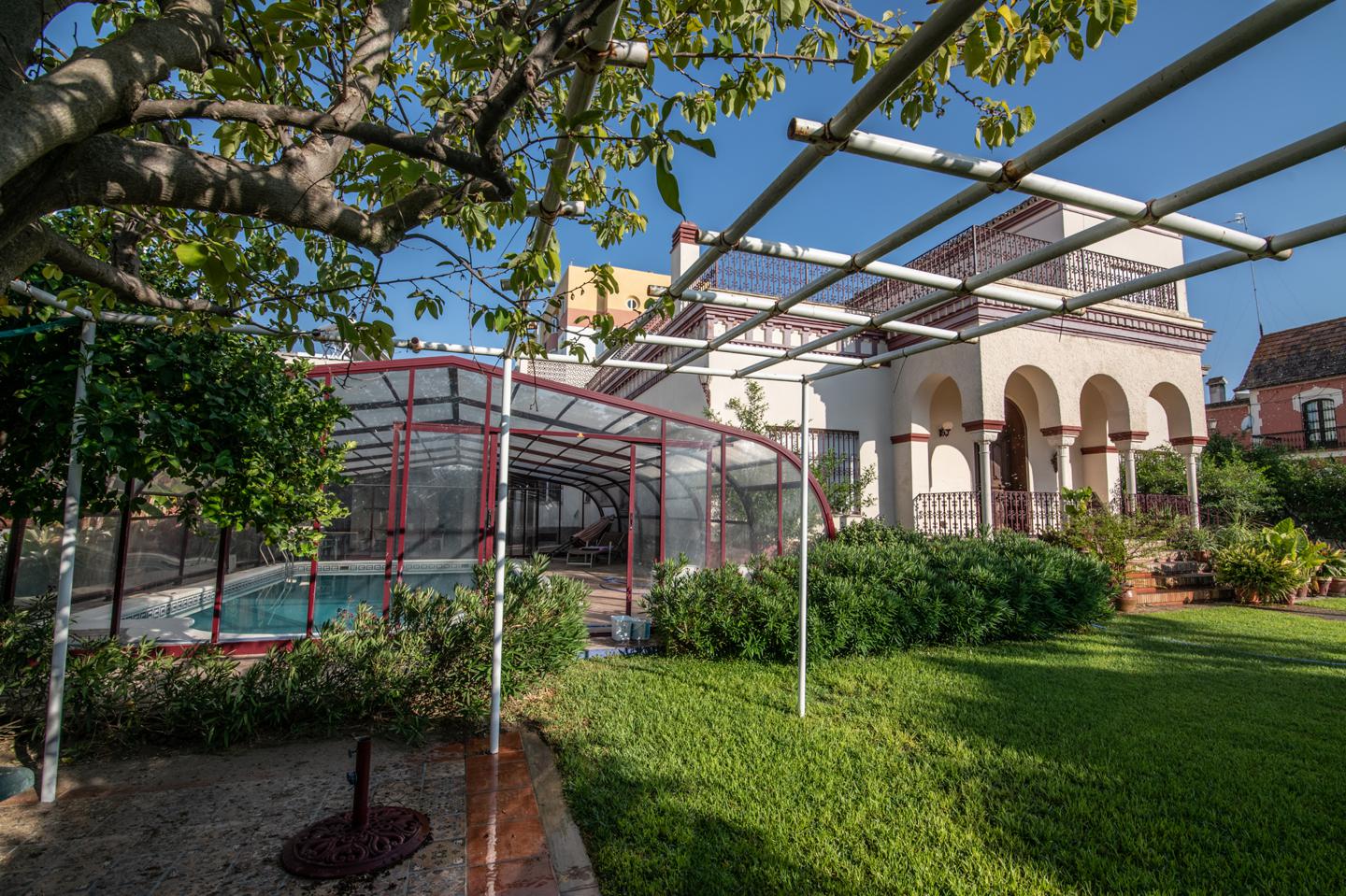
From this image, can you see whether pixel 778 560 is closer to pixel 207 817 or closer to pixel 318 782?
pixel 318 782

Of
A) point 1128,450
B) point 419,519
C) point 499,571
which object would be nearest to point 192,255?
point 499,571

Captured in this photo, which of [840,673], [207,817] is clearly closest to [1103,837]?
[840,673]

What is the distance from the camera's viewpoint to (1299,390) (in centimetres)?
2412

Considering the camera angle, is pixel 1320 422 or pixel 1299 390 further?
pixel 1299 390

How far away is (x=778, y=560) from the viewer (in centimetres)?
796

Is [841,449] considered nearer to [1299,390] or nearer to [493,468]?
[493,468]

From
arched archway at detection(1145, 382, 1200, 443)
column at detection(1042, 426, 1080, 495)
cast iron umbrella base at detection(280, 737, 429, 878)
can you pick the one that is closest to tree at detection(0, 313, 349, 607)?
cast iron umbrella base at detection(280, 737, 429, 878)

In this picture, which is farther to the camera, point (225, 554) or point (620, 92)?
point (225, 554)

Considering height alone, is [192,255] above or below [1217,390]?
below

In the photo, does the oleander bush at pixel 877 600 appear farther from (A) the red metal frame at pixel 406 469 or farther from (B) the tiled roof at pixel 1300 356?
(B) the tiled roof at pixel 1300 356

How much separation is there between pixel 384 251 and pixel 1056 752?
4.85 metres

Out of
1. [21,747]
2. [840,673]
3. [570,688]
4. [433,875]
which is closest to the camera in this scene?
[433,875]

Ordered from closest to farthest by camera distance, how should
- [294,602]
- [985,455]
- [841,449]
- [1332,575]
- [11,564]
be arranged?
[11,564] < [294,602] < [1332,575] < [985,455] < [841,449]

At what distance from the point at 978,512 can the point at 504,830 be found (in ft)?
40.0
